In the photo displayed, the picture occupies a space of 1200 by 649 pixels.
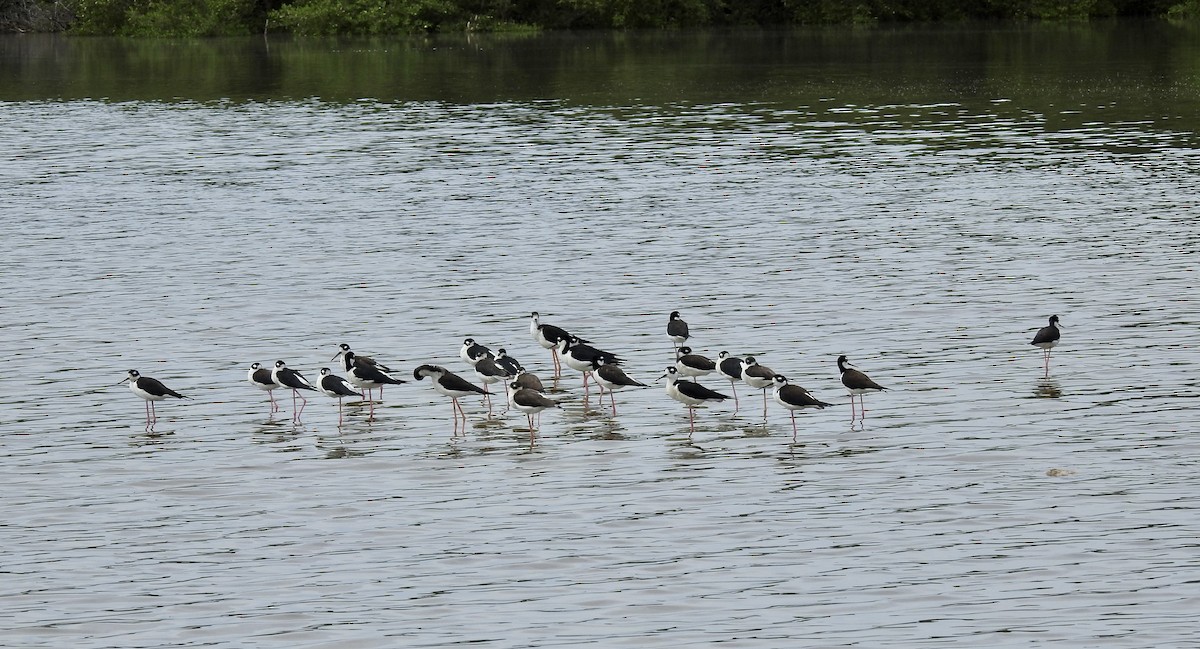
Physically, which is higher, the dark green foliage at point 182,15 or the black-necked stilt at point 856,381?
the dark green foliage at point 182,15

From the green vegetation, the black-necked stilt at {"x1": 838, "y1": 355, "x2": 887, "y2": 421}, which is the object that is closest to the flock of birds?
the black-necked stilt at {"x1": 838, "y1": 355, "x2": 887, "y2": 421}

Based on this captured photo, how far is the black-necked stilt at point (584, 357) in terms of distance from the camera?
24812 millimetres

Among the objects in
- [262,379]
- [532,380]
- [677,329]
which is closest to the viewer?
[532,380]

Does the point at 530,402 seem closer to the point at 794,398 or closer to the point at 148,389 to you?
the point at 794,398

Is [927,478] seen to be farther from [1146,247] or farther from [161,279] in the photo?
[161,279]

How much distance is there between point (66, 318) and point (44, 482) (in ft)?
39.2

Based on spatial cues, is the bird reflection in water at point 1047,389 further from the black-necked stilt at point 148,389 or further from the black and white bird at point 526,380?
the black-necked stilt at point 148,389

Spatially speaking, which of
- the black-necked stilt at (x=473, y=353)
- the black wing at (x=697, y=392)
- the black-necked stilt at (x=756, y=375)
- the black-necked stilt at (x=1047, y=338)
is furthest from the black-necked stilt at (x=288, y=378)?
the black-necked stilt at (x=1047, y=338)

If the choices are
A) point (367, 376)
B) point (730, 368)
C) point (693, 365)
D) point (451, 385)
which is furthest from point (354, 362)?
point (730, 368)

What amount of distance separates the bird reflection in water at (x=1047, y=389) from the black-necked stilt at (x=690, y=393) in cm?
500

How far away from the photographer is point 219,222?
46.5m

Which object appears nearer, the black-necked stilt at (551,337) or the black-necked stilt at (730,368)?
the black-necked stilt at (730,368)

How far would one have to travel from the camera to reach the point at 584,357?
2491 cm

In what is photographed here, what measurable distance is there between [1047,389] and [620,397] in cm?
645
